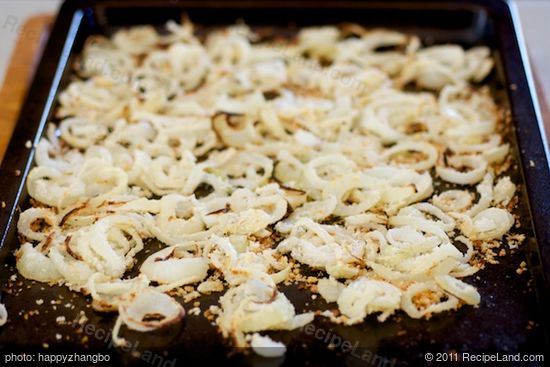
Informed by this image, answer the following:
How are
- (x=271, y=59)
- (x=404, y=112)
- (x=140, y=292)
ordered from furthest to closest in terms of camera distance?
1. (x=271, y=59)
2. (x=404, y=112)
3. (x=140, y=292)

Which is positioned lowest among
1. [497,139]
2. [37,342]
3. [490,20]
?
[37,342]

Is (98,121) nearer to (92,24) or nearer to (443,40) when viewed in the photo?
(92,24)

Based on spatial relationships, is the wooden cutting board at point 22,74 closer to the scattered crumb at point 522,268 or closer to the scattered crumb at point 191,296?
the scattered crumb at point 522,268

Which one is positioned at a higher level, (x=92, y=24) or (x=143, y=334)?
(x=92, y=24)

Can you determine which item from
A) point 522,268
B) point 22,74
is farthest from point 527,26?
point 22,74

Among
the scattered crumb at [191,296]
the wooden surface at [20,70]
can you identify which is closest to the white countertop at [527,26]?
the wooden surface at [20,70]

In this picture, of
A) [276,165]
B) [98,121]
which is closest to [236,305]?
[276,165]
